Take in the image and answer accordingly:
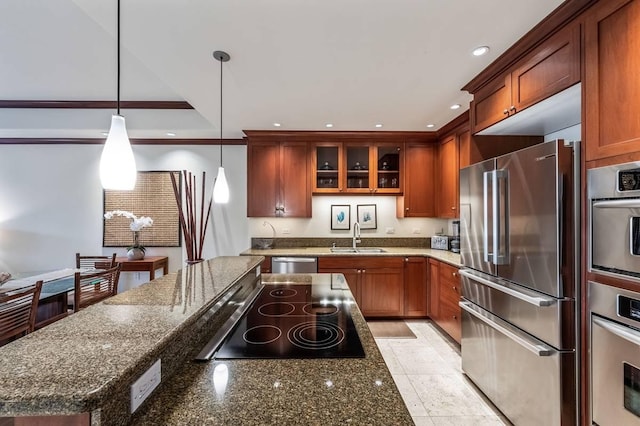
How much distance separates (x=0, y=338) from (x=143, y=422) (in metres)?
1.97

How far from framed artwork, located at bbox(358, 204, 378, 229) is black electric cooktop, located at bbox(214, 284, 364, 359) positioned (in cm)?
234

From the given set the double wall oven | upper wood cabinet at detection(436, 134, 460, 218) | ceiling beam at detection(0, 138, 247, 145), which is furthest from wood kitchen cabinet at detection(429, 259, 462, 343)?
ceiling beam at detection(0, 138, 247, 145)

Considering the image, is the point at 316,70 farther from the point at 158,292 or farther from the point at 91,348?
the point at 91,348

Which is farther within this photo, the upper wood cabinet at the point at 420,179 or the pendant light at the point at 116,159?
the upper wood cabinet at the point at 420,179

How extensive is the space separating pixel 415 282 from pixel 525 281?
182 cm

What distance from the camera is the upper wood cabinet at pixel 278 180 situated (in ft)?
12.5

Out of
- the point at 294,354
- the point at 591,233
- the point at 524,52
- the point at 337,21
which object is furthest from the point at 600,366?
the point at 337,21

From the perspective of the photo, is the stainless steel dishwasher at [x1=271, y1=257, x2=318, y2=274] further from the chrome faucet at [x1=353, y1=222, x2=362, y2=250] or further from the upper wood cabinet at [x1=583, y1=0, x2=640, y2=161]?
the upper wood cabinet at [x1=583, y1=0, x2=640, y2=161]

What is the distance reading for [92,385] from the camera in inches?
→ 21.8

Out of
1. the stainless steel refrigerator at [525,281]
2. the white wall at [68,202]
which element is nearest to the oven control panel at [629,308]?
the stainless steel refrigerator at [525,281]

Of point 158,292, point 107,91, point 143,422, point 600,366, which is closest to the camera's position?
point 143,422

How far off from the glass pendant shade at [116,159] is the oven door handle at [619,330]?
7.31 feet

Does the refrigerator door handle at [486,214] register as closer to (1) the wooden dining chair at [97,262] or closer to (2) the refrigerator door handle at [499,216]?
(2) the refrigerator door handle at [499,216]

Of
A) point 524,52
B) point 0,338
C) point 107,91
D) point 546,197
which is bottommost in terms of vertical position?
point 0,338
